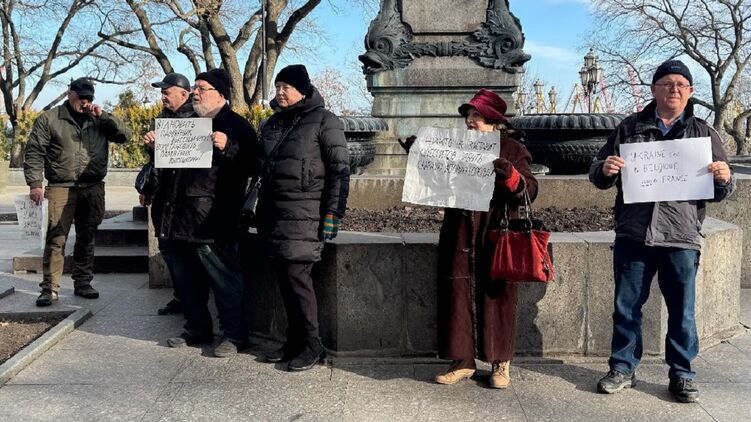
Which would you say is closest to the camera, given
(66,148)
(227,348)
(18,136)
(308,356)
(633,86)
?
(308,356)

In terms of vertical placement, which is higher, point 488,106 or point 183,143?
point 488,106

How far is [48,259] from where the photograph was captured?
6695 mm

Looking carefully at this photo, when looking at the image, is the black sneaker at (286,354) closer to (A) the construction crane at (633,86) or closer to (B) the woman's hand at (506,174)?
(B) the woman's hand at (506,174)

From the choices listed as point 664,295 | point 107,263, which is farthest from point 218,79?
point 107,263

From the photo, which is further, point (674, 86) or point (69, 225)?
point (69, 225)

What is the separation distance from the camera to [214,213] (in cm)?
510

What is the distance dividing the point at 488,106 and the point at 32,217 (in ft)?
14.0

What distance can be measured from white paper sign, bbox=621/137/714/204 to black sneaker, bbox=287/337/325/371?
208cm

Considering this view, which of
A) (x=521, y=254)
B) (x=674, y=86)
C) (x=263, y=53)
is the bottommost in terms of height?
(x=521, y=254)

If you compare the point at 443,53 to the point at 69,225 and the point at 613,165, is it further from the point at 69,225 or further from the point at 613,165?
the point at 613,165

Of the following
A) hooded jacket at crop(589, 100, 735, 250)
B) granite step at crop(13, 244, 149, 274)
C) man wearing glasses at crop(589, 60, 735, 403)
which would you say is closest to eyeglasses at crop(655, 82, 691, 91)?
man wearing glasses at crop(589, 60, 735, 403)

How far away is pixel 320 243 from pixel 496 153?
1.24 meters

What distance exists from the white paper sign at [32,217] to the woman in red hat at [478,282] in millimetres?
3808

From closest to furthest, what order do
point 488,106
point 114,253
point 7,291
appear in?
point 488,106 < point 7,291 < point 114,253
